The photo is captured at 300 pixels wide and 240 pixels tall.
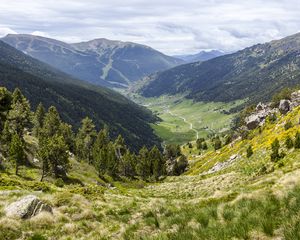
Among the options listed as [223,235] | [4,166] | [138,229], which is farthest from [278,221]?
[4,166]

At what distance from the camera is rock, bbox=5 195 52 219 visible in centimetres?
1842

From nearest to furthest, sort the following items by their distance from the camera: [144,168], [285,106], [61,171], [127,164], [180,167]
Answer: [61,171] → [285,106] → [127,164] → [144,168] → [180,167]

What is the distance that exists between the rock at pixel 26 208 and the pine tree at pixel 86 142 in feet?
383

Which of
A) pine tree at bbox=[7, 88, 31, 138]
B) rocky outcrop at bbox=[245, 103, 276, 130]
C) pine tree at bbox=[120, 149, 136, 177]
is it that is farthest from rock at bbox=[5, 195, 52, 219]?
rocky outcrop at bbox=[245, 103, 276, 130]

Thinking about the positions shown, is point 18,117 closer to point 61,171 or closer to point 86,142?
point 61,171

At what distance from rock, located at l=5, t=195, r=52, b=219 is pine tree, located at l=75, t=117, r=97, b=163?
11672 centimetres

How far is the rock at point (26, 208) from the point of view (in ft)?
60.4

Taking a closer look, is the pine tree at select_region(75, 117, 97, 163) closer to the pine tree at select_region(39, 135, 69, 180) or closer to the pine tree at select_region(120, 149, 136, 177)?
the pine tree at select_region(120, 149, 136, 177)

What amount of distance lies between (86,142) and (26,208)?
4699 inches

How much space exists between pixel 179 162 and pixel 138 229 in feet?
495

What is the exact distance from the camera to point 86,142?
13650 centimetres

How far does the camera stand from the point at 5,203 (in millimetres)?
21750

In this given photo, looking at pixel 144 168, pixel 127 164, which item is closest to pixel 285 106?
pixel 144 168

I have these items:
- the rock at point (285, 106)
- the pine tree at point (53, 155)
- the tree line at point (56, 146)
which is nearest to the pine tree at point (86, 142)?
the tree line at point (56, 146)
